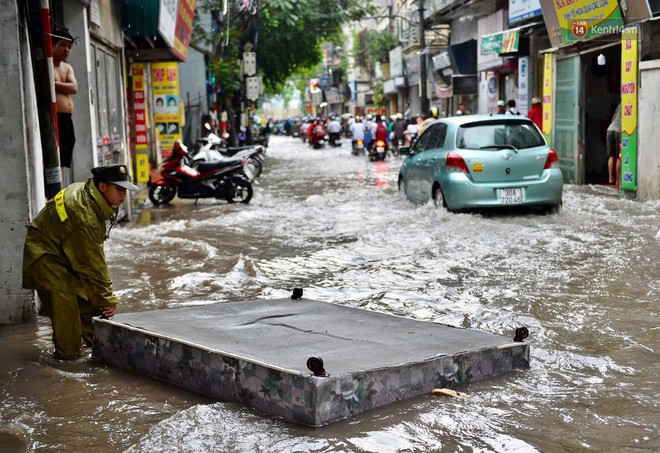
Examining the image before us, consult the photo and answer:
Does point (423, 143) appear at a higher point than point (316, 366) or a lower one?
higher

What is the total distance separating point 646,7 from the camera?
44.3ft

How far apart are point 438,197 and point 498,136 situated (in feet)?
3.96

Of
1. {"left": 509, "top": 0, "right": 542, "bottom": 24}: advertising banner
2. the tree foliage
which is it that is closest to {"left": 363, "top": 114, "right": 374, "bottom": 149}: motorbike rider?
the tree foliage

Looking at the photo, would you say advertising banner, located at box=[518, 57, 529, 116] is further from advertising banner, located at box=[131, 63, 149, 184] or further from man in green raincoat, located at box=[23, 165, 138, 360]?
man in green raincoat, located at box=[23, 165, 138, 360]

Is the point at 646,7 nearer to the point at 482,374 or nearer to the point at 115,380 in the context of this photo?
the point at 482,374

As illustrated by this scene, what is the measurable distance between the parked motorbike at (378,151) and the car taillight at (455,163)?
60.0 ft

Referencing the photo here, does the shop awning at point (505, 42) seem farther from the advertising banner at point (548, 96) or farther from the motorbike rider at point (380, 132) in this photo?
the motorbike rider at point (380, 132)

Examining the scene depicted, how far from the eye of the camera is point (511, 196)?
38.0ft

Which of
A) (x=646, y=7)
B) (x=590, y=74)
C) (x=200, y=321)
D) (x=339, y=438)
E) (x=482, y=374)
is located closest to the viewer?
(x=339, y=438)

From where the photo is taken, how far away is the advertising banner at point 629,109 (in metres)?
14.6

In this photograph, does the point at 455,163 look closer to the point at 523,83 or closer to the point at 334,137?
the point at 523,83

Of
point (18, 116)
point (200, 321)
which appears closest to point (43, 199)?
point (18, 116)

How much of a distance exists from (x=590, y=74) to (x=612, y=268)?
33.3 ft

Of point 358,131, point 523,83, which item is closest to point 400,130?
point 358,131
